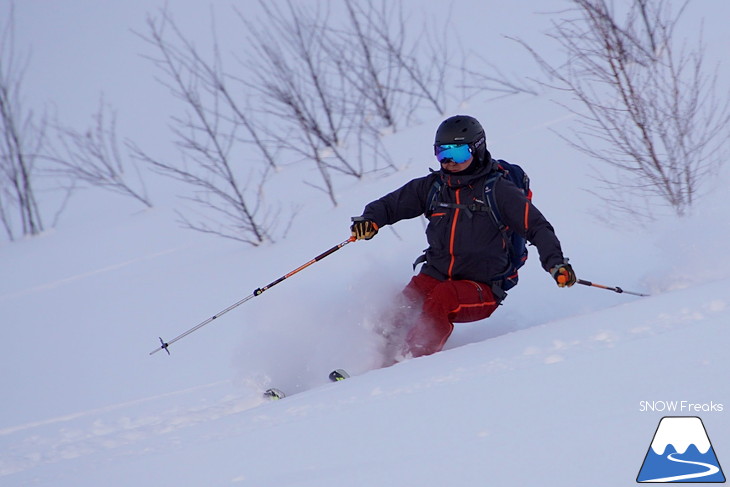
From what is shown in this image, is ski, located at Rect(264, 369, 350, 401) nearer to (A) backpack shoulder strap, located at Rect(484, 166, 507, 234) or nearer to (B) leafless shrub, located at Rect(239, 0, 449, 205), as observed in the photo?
(A) backpack shoulder strap, located at Rect(484, 166, 507, 234)

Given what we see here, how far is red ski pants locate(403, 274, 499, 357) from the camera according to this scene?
423 cm

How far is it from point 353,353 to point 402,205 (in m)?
1.00

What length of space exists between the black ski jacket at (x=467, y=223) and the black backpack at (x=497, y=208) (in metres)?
0.03

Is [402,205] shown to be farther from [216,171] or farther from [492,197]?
[216,171]

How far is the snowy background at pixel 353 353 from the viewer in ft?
8.34

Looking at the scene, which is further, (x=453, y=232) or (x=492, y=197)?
(x=453, y=232)

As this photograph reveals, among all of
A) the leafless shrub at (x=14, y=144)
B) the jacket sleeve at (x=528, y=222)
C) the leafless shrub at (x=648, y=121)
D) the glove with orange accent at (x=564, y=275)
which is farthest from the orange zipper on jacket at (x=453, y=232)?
the leafless shrub at (x=14, y=144)

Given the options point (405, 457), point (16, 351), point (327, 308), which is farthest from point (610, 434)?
point (16, 351)

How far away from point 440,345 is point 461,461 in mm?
1829

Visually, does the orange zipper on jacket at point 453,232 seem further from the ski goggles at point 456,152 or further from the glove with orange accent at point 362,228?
the glove with orange accent at point 362,228

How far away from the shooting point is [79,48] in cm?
1991

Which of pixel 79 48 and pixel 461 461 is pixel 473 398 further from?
pixel 79 48

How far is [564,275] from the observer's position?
3695 mm

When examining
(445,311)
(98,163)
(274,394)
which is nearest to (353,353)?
(274,394)
